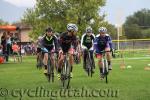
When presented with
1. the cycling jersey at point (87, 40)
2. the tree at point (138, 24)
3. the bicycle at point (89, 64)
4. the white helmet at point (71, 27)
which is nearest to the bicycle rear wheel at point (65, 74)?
the white helmet at point (71, 27)

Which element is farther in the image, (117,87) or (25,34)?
(25,34)

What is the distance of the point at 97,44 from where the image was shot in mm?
19297

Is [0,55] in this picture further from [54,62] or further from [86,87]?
[86,87]

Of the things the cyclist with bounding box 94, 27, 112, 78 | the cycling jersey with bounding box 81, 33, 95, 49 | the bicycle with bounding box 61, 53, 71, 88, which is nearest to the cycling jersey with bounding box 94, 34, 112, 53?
the cyclist with bounding box 94, 27, 112, 78

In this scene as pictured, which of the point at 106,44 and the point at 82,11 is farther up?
the point at 82,11

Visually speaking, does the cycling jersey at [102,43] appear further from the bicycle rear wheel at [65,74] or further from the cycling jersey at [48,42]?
the bicycle rear wheel at [65,74]

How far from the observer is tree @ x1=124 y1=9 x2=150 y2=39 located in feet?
461

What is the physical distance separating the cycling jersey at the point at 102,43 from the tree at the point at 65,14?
140 ft

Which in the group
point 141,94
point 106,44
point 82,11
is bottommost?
point 141,94

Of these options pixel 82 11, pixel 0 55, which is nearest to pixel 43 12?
pixel 82 11

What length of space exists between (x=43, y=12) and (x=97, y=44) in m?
47.2

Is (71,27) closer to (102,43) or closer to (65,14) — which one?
(102,43)

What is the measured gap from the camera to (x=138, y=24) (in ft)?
521

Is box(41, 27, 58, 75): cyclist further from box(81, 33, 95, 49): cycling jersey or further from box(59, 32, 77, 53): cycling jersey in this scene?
box(81, 33, 95, 49): cycling jersey
